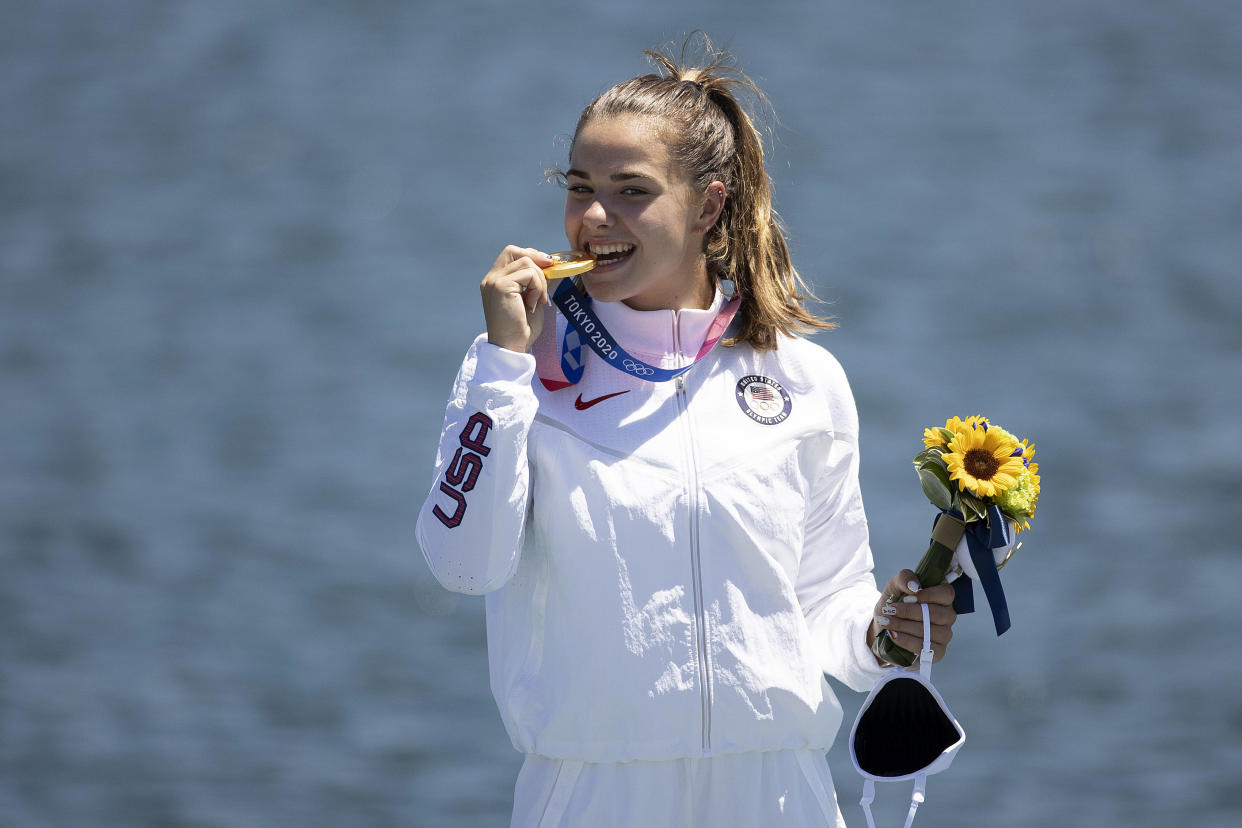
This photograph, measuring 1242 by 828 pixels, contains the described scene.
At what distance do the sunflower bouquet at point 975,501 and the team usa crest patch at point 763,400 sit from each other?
320 millimetres

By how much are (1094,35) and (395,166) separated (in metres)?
8.53

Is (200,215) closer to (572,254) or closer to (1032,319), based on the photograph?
(1032,319)

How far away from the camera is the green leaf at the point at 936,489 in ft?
9.23

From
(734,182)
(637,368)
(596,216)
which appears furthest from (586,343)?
(734,182)

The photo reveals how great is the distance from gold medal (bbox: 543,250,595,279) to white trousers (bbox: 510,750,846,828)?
0.96 metres

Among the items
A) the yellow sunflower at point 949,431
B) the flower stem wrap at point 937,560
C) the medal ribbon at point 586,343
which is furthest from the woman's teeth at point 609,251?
the flower stem wrap at point 937,560

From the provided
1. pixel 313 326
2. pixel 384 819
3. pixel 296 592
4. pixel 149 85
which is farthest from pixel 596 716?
pixel 149 85

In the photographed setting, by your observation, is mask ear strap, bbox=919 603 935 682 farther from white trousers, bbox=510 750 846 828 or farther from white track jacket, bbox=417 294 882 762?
white trousers, bbox=510 750 846 828

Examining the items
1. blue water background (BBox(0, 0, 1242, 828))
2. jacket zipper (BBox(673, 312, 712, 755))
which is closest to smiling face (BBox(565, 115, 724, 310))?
jacket zipper (BBox(673, 312, 712, 755))

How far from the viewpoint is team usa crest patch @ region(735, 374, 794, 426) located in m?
3.01

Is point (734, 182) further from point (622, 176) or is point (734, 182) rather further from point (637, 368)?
point (637, 368)

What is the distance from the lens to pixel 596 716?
2787mm

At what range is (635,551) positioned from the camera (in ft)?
9.23

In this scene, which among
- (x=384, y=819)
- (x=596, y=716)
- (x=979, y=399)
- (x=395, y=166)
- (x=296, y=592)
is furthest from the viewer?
(x=395, y=166)
